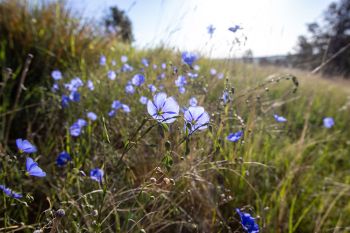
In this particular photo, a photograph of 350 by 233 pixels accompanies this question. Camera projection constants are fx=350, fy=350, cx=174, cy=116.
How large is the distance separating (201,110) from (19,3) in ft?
10.7

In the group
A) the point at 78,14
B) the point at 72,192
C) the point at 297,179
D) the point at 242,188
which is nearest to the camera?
the point at 72,192

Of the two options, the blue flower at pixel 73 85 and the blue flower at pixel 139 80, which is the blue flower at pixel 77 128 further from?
the blue flower at pixel 73 85

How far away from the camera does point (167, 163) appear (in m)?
0.82

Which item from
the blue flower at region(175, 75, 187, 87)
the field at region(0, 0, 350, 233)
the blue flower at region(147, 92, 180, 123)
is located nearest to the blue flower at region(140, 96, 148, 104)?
the field at region(0, 0, 350, 233)

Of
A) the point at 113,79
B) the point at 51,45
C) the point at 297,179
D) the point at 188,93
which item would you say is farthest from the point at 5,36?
the point at 297,179

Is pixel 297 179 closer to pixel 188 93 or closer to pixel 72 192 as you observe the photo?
pixel 188 93

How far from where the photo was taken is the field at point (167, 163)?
1.18 meters

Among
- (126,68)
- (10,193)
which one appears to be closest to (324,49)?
(126,68)

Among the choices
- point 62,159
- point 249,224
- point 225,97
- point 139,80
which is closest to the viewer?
point 249,224

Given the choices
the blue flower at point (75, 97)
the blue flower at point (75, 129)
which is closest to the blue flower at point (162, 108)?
the blue flower at point (75, 129)

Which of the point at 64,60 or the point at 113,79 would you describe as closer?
the point at 113,79

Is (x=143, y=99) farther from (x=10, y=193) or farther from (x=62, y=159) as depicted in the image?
(x=10, y=193)

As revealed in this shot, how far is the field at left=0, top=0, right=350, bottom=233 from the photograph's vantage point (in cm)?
118

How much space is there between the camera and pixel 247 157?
1.84 m
